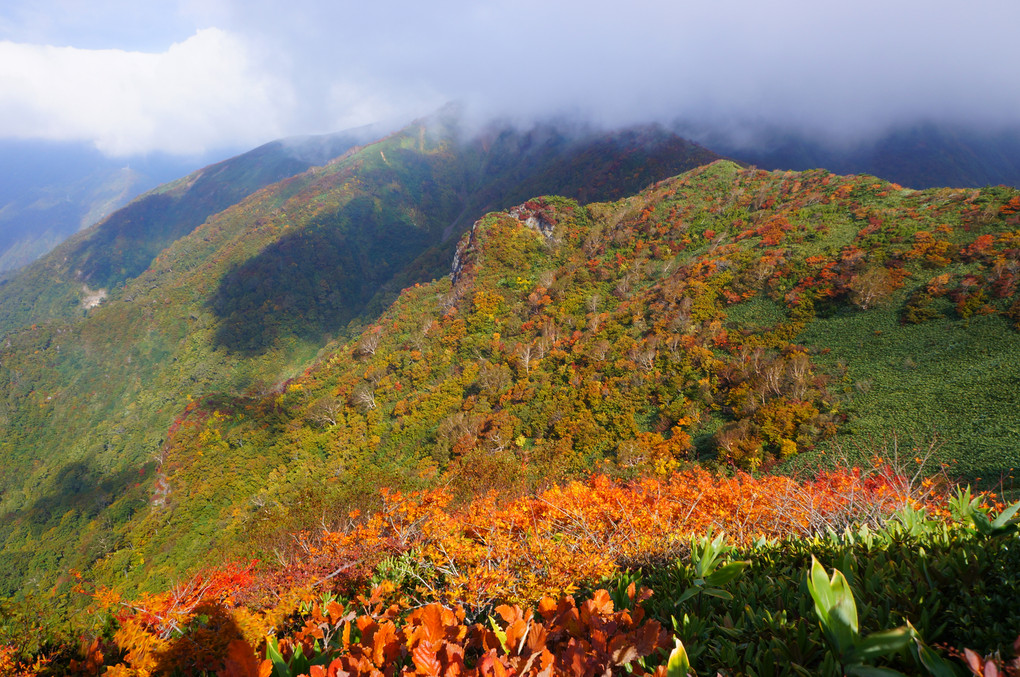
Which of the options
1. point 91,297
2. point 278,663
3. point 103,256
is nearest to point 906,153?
point 278,663

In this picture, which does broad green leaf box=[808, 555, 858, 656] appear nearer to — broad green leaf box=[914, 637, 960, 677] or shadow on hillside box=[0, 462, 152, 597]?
broad green leaf box=[914, 637, 960, 677]

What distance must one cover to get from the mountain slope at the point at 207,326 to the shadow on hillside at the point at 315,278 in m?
0.44

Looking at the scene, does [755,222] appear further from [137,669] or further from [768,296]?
[137,669]

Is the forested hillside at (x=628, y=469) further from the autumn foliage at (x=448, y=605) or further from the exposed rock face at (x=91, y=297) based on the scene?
the exposed rock face at (x=91, y=297)

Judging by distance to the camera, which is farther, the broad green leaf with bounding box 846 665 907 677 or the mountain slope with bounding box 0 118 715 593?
the mountain slope with bounding box 0 118 715 593

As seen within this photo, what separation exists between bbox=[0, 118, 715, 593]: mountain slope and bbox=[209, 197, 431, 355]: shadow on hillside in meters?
0.44

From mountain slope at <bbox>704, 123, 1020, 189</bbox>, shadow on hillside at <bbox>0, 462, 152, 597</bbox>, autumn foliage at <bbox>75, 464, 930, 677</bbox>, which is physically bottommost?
shadow on hillside at <bbox>0, 462, 152, 597</bbox>

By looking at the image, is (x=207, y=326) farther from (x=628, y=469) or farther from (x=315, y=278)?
(x=628, y=469)

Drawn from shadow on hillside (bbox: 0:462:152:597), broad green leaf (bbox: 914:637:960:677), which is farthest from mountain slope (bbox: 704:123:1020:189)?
shadow on hillside (bbox: 0:462:152:597)

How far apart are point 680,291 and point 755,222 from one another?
58.5 feet

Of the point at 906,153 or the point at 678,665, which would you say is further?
the point at 906,153

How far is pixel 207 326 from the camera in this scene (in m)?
91.9

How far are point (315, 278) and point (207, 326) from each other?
27.7 metres

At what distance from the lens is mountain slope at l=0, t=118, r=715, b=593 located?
53131 mm
